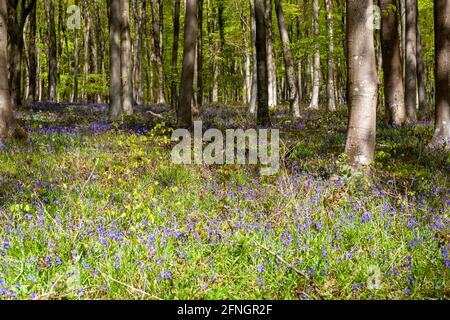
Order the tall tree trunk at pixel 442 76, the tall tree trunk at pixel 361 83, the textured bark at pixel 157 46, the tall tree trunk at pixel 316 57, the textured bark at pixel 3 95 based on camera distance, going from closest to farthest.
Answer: the tall tree trunk at pixel 361 83 < the tall tree trunk at pixel 442 76 < the textured bark at pixel 3 95 < the tall tree trunk at pixel 316 57 < the textured bark at pixel 157 46

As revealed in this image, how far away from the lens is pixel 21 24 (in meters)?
16.9

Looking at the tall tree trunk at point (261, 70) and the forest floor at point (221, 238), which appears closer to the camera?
the forest floor at point (221, 238)

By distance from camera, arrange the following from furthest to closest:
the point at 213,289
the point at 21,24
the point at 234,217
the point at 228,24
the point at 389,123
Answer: the point at 228,24
the point at 21,24
the point at 389,123
the point at 234,217
the point at 213,289

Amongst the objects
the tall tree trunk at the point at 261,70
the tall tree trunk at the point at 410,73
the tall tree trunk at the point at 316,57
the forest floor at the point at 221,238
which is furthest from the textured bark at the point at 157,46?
the forest floor at the point at 221,238

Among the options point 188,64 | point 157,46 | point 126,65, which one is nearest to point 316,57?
point 157,46

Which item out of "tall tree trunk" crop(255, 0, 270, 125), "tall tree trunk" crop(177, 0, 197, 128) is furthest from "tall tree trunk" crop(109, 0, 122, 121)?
"tall tree trunk" crop(255, 0, 270, 125)

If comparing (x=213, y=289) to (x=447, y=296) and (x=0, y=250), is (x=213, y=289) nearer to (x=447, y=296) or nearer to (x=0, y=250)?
(x=447, y=296)

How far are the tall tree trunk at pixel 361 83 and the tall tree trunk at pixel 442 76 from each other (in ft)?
10.7

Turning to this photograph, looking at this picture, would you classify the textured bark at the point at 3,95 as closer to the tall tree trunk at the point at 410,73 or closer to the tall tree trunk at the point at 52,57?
the tall tree trunk at the point at 410,73

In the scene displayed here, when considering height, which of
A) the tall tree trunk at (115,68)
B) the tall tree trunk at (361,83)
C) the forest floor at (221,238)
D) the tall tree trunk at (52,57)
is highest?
the tall tree trunk at (52,57)

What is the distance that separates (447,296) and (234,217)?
2.38 meters

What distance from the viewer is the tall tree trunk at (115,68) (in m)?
14.3
